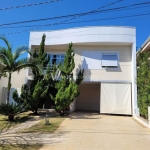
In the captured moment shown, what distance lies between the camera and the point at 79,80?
16172 millimetres

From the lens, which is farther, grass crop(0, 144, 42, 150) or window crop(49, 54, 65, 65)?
window crop(49, 54, 65, 65)

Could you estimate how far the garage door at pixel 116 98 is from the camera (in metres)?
16.6

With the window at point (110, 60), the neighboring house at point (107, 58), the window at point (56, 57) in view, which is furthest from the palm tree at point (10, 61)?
the window at point (110, 60)

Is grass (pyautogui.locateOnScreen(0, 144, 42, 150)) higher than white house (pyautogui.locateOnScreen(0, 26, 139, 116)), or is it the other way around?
white house (pyautogui.locateOnScreen(0, 26, 139, 116))

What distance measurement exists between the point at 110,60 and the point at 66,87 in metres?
5.64

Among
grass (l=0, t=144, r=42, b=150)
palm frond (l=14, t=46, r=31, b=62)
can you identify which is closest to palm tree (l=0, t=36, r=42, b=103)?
palm frond (l=14, t=46, r=31, b=62)

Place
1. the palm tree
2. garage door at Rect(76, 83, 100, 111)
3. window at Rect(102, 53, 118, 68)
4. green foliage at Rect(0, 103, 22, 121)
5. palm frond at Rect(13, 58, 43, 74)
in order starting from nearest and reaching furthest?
green foliage at Rect(0, 103, 22, 121) → the palm tree → palm frond at Rect(13, 58, 43, 74) → window at Rect(102, 53, 118, 68) → garage door at Rect(76, 83, 100, 111)

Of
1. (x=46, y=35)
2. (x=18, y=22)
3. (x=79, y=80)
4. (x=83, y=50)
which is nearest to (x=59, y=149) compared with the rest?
(x=18, y=22)

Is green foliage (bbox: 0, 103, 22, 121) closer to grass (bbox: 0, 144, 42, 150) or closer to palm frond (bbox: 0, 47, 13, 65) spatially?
palm frond (bbox: 0, 47, 13, 65)

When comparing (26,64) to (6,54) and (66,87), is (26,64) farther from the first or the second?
(66,87)

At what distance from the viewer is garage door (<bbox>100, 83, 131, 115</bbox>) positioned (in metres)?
16.6

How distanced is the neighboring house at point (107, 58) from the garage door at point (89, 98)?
4012 mm

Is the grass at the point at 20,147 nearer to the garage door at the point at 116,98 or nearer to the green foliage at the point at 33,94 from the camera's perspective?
the green foliage at the point at 33,94

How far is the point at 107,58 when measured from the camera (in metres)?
17.5
